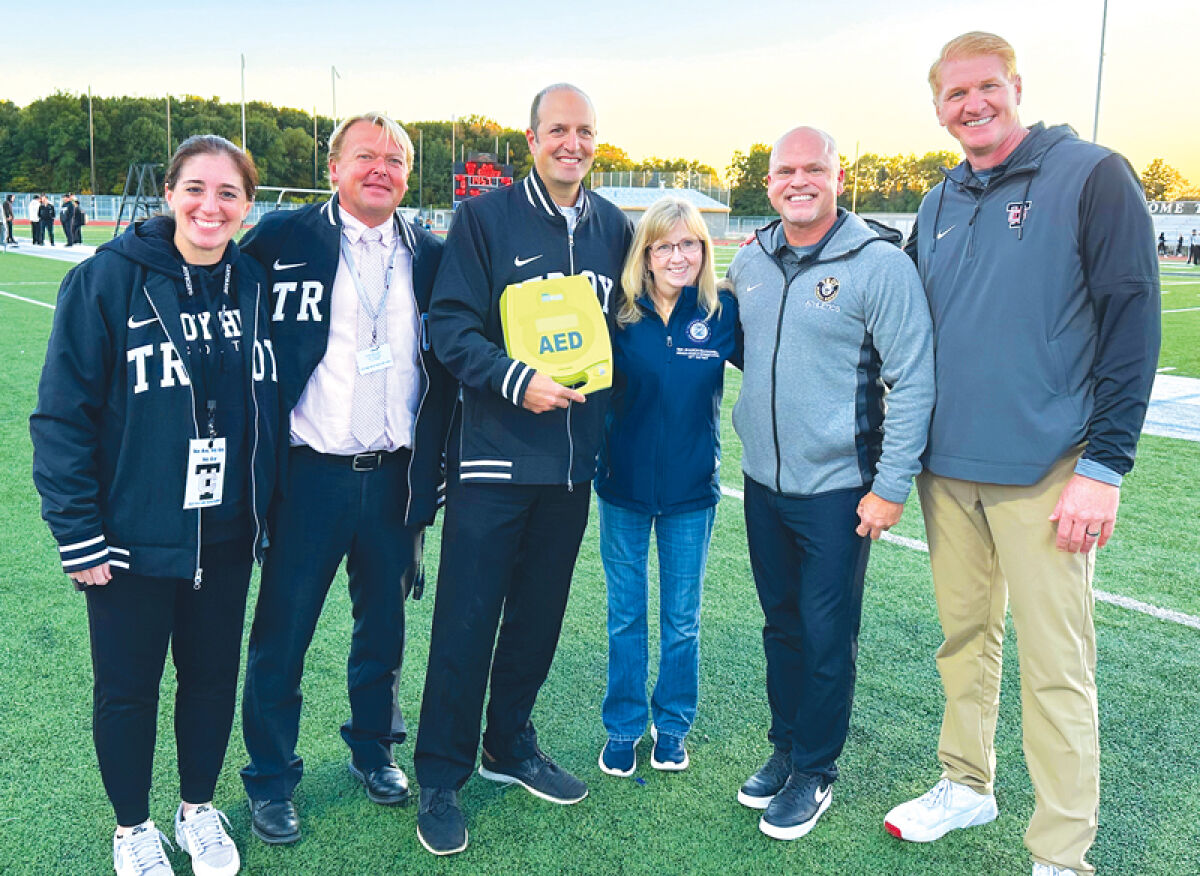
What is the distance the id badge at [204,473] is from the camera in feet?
7.32

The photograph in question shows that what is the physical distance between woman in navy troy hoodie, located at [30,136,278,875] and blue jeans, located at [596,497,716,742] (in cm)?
109

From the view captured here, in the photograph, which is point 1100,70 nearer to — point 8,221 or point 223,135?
point 8,221

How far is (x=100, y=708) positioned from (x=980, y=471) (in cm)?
231

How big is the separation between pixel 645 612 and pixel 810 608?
567mm

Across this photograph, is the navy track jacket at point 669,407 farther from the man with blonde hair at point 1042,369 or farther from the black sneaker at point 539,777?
the black sneaker at point 539,777

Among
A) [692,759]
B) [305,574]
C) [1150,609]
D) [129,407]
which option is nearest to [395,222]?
[129,407]

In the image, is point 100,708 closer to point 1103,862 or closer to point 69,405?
point 69,405

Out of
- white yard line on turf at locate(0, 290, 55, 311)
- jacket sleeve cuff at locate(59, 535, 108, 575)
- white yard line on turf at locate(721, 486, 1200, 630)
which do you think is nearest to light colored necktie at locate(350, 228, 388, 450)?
jacket sleeve cuff at locate(59, 535, 108, 575)

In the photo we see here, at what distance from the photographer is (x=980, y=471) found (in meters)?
2.42

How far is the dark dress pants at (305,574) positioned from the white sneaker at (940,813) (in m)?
1.61

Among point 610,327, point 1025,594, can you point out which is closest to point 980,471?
point 1025,594

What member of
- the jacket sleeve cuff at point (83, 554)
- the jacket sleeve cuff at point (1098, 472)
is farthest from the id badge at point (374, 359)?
the jacket sleeve cuff at point (1098, 472)

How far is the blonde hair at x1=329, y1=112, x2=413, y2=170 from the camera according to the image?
2609 mm

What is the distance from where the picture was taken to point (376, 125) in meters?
2.60
